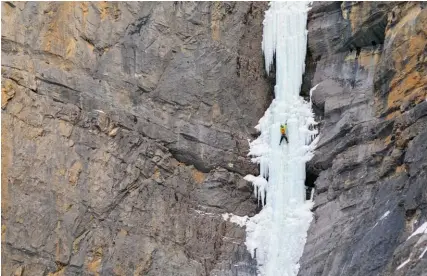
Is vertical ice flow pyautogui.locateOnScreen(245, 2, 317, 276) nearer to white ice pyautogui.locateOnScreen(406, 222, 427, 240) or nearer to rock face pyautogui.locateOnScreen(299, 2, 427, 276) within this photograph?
rock face pyautogui.locateOnScreen(299, 2, 427, 276)

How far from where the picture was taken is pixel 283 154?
1063 inches

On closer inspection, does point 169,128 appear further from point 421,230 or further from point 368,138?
point 421,230

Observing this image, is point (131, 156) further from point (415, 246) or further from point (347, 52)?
point (415, 246)

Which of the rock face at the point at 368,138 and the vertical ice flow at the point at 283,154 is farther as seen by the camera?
the vertical ice flow at the point at 283,154

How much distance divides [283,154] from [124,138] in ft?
16.8

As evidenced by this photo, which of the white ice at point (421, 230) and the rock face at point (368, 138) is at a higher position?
the rock face at point (368, 138)

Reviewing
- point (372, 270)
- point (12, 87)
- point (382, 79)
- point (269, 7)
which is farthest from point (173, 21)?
point (372, 270)

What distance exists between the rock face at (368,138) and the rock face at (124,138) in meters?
2.60

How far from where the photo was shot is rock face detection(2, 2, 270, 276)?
2498 centimetres

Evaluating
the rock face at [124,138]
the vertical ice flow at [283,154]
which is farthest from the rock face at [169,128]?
the vertical ice flow at [283,154]

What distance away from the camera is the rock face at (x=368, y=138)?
20844mm

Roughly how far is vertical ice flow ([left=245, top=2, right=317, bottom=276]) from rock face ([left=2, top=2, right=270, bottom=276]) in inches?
18.5

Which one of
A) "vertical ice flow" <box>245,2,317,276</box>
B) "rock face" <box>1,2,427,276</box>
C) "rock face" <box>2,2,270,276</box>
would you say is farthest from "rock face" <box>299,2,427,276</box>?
"rock face" <box>2,2,270,276</box>

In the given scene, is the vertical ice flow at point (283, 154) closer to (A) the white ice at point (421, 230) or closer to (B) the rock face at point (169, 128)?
(B) the rock face at point (169, 128)
